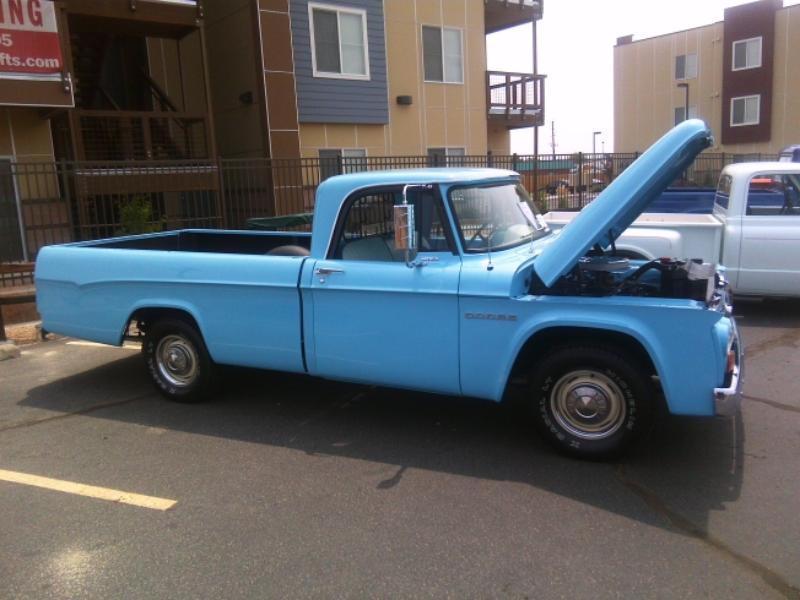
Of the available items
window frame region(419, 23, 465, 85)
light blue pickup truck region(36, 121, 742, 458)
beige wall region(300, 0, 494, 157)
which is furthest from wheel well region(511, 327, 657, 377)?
window frame region(419, 23, 465, 85)

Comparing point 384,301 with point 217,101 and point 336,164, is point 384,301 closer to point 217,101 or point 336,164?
point 336,164

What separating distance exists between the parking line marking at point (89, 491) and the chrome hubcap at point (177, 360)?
4.79ft

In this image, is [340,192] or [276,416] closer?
[340,192]

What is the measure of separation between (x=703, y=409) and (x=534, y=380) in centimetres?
96

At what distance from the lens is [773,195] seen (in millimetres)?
7676

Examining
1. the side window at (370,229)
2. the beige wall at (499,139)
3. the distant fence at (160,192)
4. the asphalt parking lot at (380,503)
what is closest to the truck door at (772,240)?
the distant fence at (160,192)

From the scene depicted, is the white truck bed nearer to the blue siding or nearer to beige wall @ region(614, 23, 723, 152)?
the blue siding

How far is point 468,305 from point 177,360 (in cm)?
267

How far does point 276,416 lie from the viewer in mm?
5188

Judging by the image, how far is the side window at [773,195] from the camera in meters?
7.51

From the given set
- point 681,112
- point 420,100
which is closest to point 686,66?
point 681,112

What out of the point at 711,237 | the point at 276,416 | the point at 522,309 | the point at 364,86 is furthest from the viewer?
the point at 364,86

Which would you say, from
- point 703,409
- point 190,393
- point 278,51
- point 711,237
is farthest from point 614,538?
point 278,51

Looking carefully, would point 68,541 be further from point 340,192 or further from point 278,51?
point 278,51
